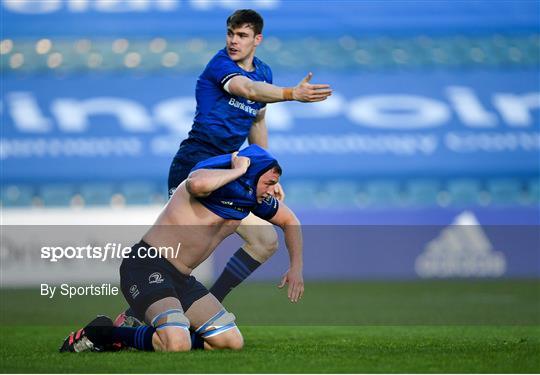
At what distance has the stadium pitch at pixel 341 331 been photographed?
21.1 ft

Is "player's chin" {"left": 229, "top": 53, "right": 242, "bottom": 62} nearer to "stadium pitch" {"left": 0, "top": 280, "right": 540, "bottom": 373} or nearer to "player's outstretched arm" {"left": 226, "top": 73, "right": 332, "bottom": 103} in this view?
"player's outstretched arm" {"left": 226, "top": 73, "right": 332, "bottom": 103}

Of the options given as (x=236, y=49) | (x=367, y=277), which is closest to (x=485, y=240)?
(x=367, y=277)

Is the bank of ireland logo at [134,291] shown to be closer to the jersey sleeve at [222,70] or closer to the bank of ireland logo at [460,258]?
the jersey sleeve at [222,70]

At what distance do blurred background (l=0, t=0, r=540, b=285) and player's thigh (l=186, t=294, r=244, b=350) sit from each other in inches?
413

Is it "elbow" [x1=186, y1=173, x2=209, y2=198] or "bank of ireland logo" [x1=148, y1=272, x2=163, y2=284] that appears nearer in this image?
Result: "elbow" [x1=186, y1=173, x2=209, y2=198]

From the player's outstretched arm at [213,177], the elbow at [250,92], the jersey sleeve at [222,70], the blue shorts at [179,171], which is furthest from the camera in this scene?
the blue shorts at [179,171]

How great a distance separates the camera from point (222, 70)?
7.95 m

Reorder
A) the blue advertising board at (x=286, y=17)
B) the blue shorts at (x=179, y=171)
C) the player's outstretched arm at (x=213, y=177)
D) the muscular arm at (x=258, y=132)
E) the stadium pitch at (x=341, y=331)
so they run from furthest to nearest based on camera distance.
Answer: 1. the blue advertising board at (x=286, y=17)
2. the muscular arm at (x=258, y=132)
3. the blue shorts at (x=179, y=171)
4. the player's outstretched arm at (x=213, y=177)
5. the stadium pitch at (x=341, y=331)

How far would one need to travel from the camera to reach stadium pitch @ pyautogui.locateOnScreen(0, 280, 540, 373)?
644cm

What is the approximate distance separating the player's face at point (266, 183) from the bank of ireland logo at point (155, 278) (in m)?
0.80

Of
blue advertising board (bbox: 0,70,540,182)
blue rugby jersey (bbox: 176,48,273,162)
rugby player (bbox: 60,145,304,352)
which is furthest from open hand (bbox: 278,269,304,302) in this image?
blue advertising board (bbox: 0,70,540,182)

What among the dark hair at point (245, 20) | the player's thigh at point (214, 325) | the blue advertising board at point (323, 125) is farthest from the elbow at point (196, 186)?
the blue advertising board at point (323, 125)

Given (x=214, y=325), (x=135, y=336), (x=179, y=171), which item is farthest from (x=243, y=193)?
(x=179, y=171)

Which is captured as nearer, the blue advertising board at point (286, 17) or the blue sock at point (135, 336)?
the blue sock at point (135, 336)
